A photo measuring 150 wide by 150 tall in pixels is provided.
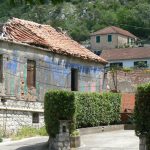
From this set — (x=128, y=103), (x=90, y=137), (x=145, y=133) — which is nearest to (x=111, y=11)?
(x=128, y=103)

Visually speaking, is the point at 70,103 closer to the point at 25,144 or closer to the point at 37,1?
the point at 25,144

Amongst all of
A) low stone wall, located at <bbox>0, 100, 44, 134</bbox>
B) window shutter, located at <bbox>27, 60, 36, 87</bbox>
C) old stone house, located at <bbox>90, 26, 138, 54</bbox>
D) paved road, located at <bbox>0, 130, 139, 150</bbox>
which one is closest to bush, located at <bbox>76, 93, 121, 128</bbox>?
paved road, located at <bbox>0, 130, 139, 150</bbox>

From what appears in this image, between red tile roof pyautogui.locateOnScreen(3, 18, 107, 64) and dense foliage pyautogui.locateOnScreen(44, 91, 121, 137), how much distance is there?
14.8ft

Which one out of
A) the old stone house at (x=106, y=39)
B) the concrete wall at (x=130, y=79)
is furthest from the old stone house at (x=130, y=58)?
the concrete wall at (x=130, y=79)

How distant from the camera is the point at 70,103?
813 inches

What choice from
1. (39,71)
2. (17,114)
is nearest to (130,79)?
(39,71)

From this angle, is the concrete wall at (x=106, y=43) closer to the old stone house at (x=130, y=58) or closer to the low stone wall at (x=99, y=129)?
the old stone house at (x=130, y=58)

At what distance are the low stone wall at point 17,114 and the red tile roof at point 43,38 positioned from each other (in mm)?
3604

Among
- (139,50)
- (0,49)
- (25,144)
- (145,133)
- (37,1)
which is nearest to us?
(37,1)

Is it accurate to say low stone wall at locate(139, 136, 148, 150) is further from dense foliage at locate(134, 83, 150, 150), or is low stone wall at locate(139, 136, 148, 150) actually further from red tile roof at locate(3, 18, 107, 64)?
red tile roof at locate(3, 18, 107, 64)

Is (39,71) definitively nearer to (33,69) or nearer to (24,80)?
(33,69)

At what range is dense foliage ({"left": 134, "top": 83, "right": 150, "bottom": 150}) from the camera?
15938 millimetres

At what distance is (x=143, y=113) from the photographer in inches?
631

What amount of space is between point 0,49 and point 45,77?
424 centimetres
